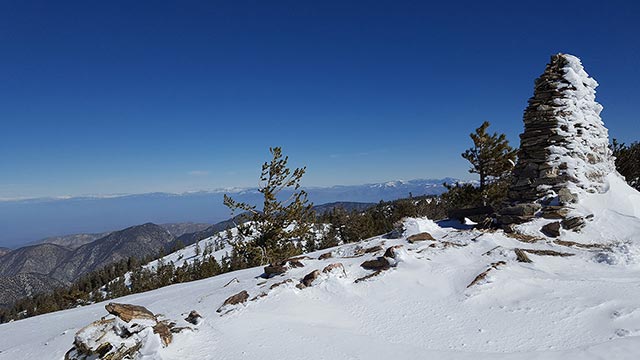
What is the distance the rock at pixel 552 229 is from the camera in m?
15.7

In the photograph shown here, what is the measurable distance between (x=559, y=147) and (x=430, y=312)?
15.6 m

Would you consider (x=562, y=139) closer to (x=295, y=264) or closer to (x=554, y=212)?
(x=554, y=212)

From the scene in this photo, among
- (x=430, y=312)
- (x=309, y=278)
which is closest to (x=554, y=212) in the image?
(x=430, y=312)

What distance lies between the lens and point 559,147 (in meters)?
19.4

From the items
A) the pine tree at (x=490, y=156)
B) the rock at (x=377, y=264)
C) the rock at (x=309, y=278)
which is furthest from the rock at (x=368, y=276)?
the pine tree at (x=490, y=156)

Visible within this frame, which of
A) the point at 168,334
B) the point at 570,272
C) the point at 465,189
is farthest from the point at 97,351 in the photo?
the point at 465,189

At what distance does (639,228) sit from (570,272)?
687 centimetres

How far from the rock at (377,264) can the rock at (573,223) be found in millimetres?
9920

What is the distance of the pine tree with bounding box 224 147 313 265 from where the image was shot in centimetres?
2762

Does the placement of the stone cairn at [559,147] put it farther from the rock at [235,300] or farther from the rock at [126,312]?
the rock at [126,312]

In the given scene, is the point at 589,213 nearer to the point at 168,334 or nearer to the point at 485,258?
the point at 485,258

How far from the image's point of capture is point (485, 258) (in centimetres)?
1345

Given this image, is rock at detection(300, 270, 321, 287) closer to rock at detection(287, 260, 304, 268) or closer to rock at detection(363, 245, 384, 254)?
rock at detection(287, 260, 304, 268)

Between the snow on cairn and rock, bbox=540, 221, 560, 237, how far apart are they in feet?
8.69
